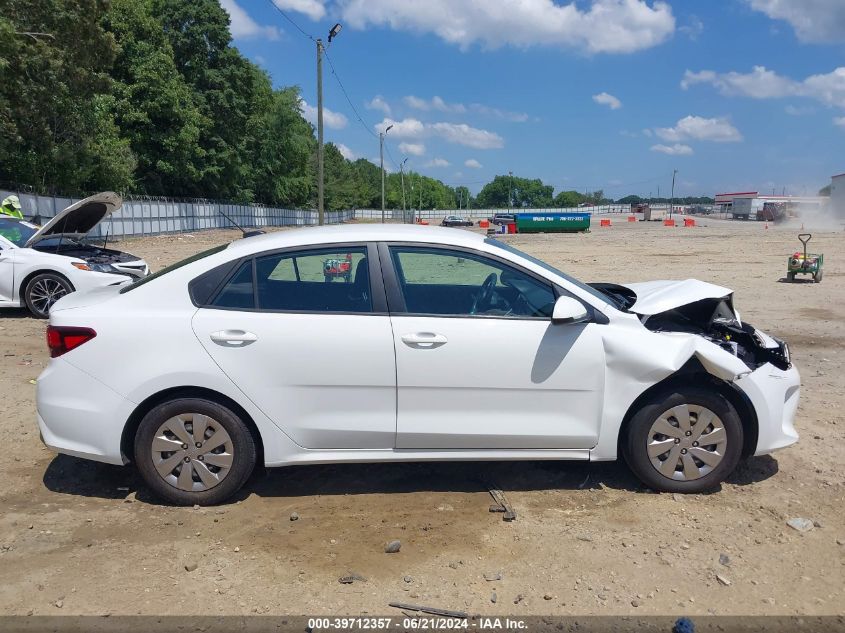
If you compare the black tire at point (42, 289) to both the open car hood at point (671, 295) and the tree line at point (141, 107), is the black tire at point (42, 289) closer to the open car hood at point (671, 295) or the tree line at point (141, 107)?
the open car hood at point (671, 295)

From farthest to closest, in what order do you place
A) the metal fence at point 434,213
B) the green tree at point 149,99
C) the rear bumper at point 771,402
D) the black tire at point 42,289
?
1. the metal fence at point 434,213
2. the green tree at point 149,99
3. the black tire at point 42,289
4. the rear bumper at point 771,402

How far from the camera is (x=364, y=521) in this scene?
4.13 metres

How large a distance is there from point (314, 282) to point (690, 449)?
2.62 metres

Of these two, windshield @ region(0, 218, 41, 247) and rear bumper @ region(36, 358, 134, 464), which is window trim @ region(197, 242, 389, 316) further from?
windshield @ region(0, 218, 41, 247)

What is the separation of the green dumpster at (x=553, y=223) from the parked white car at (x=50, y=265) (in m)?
40.6

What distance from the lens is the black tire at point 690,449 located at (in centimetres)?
427

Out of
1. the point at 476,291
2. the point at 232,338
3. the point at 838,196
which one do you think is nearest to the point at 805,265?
the point at 476,291

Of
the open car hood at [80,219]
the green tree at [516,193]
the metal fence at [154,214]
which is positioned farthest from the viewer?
the green tree at [516,193]

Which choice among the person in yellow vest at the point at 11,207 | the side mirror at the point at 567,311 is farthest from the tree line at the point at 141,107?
the side mirror at the point at 567,311

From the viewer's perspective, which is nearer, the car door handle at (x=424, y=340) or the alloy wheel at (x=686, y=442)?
the car door handle at (x=424, y=340)

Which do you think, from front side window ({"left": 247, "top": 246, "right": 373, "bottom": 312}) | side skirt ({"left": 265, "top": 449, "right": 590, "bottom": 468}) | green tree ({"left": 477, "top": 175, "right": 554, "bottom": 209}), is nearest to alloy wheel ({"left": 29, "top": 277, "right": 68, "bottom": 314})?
front side window ({"left": 247, "top": 246, "right": 373, "bottom": 312})

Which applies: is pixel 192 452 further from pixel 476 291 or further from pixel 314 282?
pixel 476 291

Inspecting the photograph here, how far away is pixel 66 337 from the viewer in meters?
4.18

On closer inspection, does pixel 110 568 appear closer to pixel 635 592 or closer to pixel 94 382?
pixel 94 382
